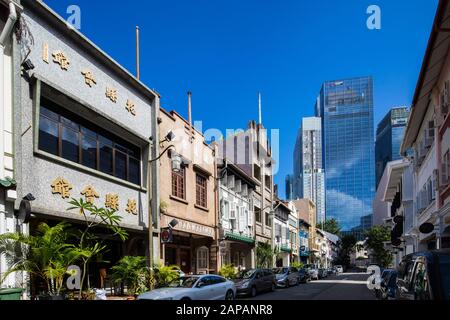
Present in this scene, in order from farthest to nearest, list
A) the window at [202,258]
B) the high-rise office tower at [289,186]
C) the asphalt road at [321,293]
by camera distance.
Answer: the high-rise office tower at [289,186]
the window at [202,258]
the asphalt road at [321,293]

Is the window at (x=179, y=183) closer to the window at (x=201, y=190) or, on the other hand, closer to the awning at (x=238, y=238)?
the window at (x=201, y=190)

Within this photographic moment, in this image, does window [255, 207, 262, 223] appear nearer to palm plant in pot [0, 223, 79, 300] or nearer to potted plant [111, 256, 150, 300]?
potted plant [111, 256, 150, 300]

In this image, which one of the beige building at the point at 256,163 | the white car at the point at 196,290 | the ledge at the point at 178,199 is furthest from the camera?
Answer: the beige building at the point at 256,163

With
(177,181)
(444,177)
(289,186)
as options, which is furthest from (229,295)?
(289,186)

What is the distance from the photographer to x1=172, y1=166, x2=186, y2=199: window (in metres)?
24.6

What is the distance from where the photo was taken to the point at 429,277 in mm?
6359

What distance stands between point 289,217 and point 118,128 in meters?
42.2

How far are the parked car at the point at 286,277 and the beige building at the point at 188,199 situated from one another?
15.0 ft

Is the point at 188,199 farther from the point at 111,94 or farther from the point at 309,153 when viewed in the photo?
the point at 309,153

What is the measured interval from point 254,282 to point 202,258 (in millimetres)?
6725

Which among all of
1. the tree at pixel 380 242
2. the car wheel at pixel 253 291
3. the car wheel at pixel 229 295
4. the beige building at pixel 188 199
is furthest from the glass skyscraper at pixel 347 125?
the tree at pixel 380 242

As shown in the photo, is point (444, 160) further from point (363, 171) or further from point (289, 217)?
point (289, 217)

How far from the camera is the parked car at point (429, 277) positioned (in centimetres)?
611

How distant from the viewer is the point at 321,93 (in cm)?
2048
